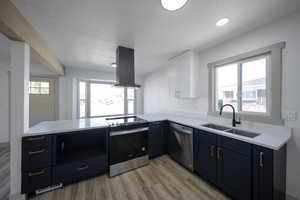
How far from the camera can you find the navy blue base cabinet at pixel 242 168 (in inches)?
47.8

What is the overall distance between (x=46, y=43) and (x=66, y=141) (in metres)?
1.88

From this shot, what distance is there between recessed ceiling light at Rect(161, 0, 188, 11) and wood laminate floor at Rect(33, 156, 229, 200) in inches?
93.8

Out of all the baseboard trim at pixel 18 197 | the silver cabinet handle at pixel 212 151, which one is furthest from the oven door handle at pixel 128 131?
the baseboard trim at pixel 18 197

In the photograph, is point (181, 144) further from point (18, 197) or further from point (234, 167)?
point (18, 197)

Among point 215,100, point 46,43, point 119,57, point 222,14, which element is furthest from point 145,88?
point 222,14

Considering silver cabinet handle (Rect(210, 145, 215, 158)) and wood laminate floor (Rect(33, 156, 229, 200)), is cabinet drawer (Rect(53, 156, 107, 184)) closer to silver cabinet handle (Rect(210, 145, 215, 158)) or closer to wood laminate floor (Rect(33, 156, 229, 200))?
wood laminate floor (Rect(33, 156, 229, 200))

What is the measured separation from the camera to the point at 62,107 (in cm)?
374

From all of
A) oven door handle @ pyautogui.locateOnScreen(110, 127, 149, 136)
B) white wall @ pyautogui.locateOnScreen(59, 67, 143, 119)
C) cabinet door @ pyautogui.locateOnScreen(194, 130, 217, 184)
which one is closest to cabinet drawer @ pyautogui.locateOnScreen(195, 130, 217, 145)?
cabinet door @ pyautogui.locateOnScreen(194, 130, 217, 184)

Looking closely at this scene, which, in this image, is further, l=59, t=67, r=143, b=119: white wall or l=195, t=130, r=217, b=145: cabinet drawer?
l=59, t=67, r=143, b=119: white wall

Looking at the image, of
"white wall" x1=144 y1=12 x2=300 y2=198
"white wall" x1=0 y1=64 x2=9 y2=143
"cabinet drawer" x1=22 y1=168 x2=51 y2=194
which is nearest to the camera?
"white wall" x1=144 y1=12 x2=300 y2=198

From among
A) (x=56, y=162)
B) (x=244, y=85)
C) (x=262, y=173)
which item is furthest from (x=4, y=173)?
(x=244, y=85)

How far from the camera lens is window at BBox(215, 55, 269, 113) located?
1.82 metres

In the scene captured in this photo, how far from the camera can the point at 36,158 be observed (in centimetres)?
161

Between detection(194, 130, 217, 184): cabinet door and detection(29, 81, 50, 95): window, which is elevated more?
detection(29, 81, 50, 95): window
